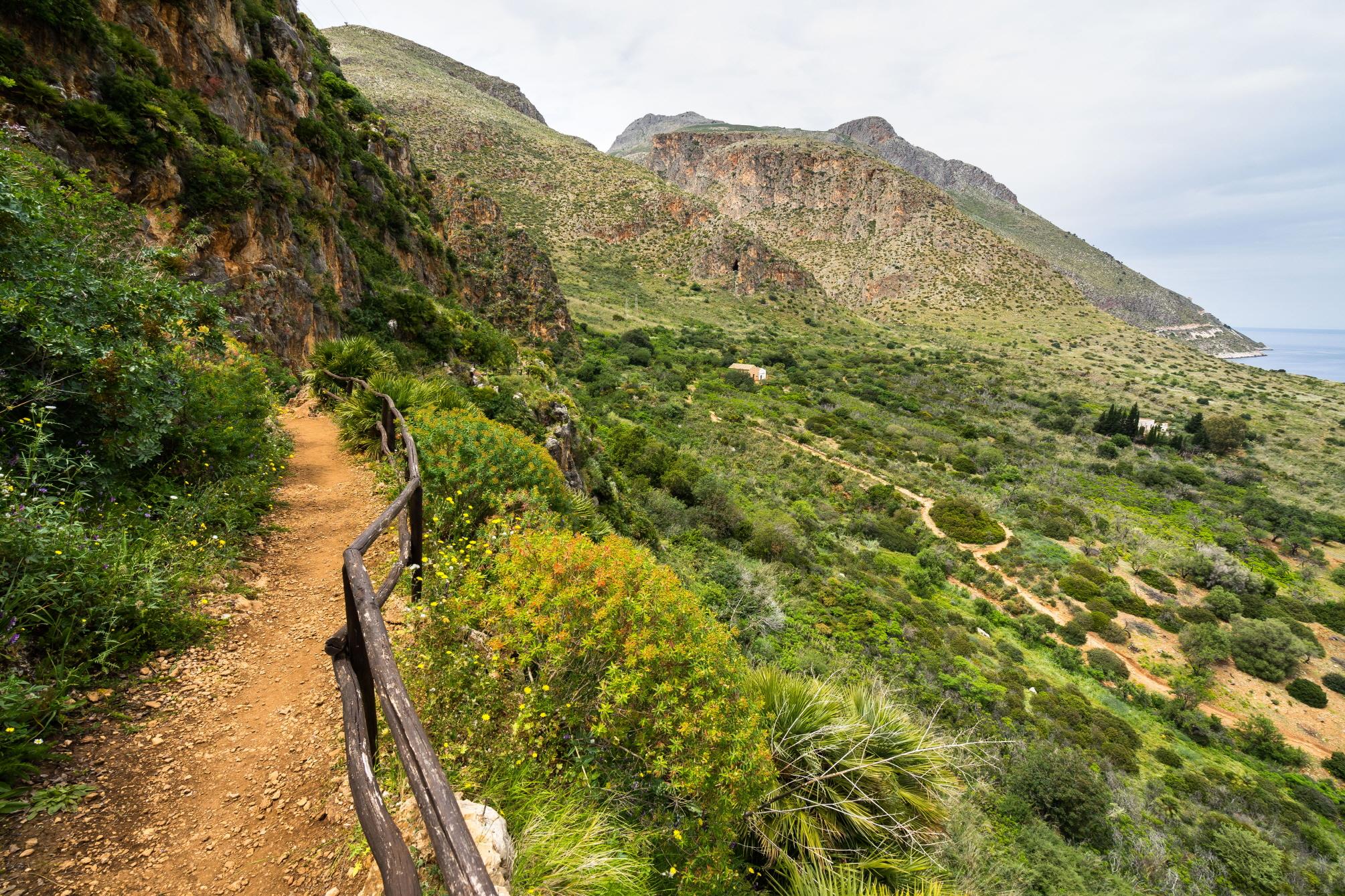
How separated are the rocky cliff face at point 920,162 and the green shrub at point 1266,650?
17020 cm

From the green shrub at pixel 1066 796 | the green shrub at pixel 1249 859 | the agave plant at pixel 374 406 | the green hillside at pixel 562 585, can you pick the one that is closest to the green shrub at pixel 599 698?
the green hillside at pixel 562 585

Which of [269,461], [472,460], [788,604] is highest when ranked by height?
[472,460]

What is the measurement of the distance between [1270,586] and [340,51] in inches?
4284

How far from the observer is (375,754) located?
9.05ft

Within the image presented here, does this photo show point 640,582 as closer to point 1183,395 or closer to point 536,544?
point 536,544

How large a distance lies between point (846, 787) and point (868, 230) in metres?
112

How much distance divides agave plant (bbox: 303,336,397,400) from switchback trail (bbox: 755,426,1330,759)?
81.4ft

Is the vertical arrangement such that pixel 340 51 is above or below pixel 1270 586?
above

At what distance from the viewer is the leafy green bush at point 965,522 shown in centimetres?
2677

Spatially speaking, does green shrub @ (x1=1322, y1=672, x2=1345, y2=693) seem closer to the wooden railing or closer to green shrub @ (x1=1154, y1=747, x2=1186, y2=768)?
green shrub @ (x1=1154, y1=747, x2=1186, y2=768)

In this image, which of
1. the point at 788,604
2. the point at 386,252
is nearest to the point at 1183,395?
the point at 788,604

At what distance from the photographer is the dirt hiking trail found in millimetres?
2150

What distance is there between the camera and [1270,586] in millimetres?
25281

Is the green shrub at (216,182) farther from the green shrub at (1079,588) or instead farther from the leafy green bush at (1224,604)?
the leafy green bush at (1224,604)
